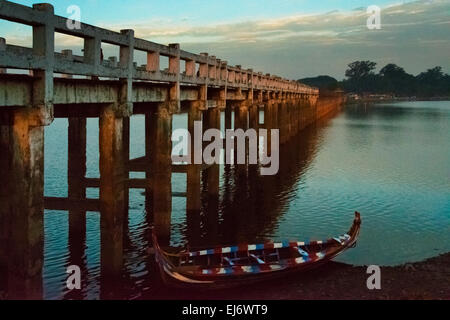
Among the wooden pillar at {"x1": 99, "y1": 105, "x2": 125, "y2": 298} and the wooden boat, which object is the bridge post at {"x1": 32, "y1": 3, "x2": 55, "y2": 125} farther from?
the wooden boat

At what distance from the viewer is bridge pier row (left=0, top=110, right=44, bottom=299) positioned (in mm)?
8766

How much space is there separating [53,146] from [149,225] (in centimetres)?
3359

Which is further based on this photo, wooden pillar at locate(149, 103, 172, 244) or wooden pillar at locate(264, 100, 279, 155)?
wooden pillar at locate(264, 100, 279, 155)

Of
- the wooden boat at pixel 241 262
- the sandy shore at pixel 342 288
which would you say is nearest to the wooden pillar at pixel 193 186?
the wooden boat at pixel 241 262

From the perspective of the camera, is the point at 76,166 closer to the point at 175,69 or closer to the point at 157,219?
the point at 157,219

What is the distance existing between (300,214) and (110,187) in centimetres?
1246

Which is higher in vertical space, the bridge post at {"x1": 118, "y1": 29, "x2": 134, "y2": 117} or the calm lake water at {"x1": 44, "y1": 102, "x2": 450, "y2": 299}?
the bridge post at {"x1": 118, "y1": 29, "x2": 134, "y2": 117}

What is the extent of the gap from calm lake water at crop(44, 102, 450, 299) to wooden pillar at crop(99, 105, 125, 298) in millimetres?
1264

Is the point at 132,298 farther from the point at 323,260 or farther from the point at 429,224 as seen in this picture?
the point at 429,224

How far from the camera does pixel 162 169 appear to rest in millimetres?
16109

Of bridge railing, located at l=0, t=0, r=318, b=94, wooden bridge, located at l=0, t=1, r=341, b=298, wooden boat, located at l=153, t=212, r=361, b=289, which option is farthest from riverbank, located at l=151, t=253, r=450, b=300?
bridge railing, located at l=0, t=0, r=318, b=94

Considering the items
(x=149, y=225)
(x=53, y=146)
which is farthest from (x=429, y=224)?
(x=53, y=146)

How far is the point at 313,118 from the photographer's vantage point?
83.1 meters

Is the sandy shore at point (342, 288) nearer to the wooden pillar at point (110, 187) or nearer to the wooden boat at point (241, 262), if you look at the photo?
the wooden boat at point (241, 262)
